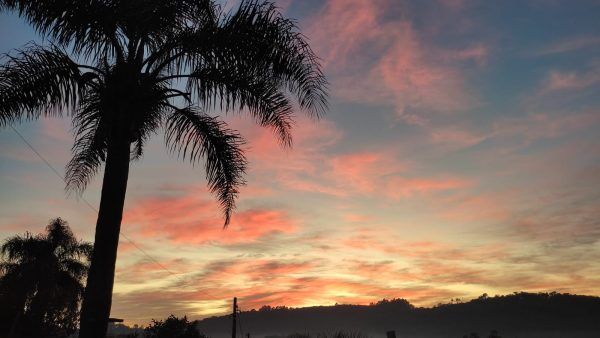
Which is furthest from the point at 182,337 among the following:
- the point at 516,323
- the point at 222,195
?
the point at 516,323

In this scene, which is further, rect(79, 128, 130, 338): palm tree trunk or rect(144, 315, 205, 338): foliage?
rect(144, 315, 205, 338): foliage

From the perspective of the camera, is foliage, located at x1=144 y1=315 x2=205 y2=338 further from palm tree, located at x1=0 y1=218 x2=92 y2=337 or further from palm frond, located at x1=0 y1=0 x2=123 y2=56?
palm frond, located at x1=0 y1=0 x2=123 y2=56

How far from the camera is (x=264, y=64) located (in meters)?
8.59

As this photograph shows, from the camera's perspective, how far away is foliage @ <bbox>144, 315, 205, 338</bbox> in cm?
3691

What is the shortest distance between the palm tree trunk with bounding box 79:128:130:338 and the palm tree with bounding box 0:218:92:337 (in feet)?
117

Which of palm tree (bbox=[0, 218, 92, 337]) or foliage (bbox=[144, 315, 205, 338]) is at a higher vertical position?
→ palm tree (bbox=[0, 218, 92, 337])

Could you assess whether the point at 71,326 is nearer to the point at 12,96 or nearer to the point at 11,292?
the point at 11,292

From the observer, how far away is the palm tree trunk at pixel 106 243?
6871 millimetres

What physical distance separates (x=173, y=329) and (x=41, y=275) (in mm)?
11257

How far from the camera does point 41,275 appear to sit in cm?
3791

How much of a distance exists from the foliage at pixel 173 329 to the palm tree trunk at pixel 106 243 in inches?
1265

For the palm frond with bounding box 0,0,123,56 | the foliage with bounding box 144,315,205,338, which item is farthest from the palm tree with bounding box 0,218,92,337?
the palm frond with bounding box 0,0,123,56

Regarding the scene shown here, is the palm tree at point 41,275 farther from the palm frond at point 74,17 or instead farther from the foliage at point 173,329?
the palm frond at point 74,17

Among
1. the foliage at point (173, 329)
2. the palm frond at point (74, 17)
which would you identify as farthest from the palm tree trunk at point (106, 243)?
the foliage at point (173, 329)
